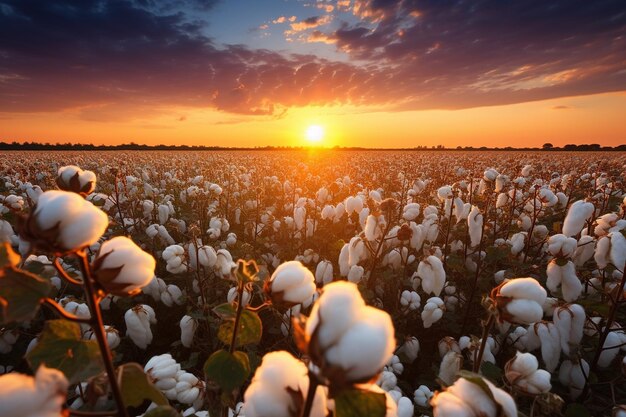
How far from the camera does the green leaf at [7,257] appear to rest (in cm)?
70

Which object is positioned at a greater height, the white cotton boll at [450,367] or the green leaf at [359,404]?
the green leaf at [359,404]

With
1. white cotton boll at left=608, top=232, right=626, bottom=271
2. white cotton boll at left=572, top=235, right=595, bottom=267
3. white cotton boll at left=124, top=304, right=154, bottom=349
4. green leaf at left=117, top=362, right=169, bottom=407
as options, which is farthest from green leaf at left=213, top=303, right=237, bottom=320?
white cotton boll at left=572, top=235, right=595, bottom=267

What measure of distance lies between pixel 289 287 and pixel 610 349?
3.18m

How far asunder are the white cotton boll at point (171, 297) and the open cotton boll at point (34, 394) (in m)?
3.73

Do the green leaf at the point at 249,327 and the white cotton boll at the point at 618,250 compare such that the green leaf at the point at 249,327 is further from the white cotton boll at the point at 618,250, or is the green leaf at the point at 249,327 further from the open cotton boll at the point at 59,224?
the white cotton boll at the point at 618,250

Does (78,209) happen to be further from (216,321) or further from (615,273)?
(615,273)

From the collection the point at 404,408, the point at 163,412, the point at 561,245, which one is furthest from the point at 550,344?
the point at 163,412

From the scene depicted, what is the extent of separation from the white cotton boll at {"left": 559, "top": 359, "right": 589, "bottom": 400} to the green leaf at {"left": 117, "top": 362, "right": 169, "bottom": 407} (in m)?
3.17

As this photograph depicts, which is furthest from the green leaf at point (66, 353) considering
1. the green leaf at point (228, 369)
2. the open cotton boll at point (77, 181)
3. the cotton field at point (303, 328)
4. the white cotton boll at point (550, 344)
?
the white cotton boll at point (550, 344)

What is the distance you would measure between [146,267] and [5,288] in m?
0.28

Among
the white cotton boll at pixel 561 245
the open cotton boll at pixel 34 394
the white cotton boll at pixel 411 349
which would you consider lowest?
the white cotton boll at pixel 411 349

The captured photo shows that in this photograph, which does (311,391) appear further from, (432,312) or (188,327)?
(432,312)

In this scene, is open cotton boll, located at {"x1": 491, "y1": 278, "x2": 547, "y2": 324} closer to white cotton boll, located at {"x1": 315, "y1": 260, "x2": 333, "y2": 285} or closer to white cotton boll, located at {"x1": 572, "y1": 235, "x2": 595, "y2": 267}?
white cotton boll, located at {"x1": 315, "y1": 260, "x2": 333, "y2": 285}

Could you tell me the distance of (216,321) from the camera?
3664 millimetres
